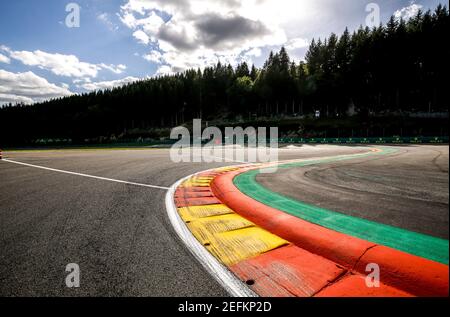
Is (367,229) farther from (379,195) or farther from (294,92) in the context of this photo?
(294,92)

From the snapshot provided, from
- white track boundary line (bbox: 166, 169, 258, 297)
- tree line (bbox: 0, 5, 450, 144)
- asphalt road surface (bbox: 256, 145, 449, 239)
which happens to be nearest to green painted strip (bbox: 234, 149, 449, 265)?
asphalt road surface (bbox: 256, 145, 449, 239)

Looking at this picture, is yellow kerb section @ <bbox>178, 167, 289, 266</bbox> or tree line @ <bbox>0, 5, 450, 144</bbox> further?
tree line @ <bbox>0, 5, 450, 144</bbox>

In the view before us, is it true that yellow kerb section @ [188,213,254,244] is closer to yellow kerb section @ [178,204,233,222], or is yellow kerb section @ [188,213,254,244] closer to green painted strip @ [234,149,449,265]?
yellow kerb section @ [178,204,233,222]

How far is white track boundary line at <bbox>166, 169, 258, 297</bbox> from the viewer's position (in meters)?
2.06

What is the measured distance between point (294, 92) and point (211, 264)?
228ft

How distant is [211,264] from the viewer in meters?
2.48

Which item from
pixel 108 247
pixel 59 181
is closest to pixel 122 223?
pixel 108 247

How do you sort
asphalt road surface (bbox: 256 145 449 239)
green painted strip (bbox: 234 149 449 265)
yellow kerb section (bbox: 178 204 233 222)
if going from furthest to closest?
yellow kerb section (bbox: 178 204 233 222) < asphalt road surface (bbox: 256 145 449 239) < green painted strip (bbox: 234 149 449 265)

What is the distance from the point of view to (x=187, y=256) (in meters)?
2.63

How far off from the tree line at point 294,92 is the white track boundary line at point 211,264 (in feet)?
40.3

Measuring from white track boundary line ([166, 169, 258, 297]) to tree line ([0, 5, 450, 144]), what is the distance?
40.3ft

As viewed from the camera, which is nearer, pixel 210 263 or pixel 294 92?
pixel 210 263

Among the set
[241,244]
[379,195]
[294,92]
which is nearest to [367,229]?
[241,244]

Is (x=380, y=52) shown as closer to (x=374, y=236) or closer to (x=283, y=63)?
(x=283, y=63)
